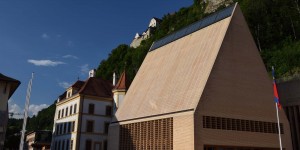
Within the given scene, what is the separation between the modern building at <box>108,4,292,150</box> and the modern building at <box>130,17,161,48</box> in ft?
229

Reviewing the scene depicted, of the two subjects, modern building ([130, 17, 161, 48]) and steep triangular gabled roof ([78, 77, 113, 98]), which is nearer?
steep triangular gabled roof ([78, 77, 113, 98])

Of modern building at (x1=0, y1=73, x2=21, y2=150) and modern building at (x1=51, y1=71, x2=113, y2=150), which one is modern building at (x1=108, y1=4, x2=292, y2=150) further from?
modern building at (x1=0, y1=73, x2=21, y2=150)

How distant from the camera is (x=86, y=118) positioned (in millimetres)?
41562

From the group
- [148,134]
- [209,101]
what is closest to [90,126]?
[148,134]

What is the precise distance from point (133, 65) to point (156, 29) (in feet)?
80.6

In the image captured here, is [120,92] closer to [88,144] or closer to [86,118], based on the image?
[86,118]

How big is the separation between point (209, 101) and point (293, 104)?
35.5 feet

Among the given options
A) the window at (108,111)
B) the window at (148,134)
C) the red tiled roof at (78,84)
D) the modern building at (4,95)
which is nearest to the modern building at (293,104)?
the window at (148,134)

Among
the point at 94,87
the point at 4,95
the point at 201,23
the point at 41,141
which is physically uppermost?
the point at 201,23

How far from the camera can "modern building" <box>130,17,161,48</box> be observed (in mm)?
102625

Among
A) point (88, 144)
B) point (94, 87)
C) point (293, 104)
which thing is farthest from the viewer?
point (94, 87)

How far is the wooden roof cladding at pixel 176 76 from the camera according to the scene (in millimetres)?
26533

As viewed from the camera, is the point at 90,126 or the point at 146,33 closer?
the point at 90,126

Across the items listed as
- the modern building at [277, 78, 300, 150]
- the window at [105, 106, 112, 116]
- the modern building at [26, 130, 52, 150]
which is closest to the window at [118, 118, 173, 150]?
the window at [105, 106, 112, 116]
